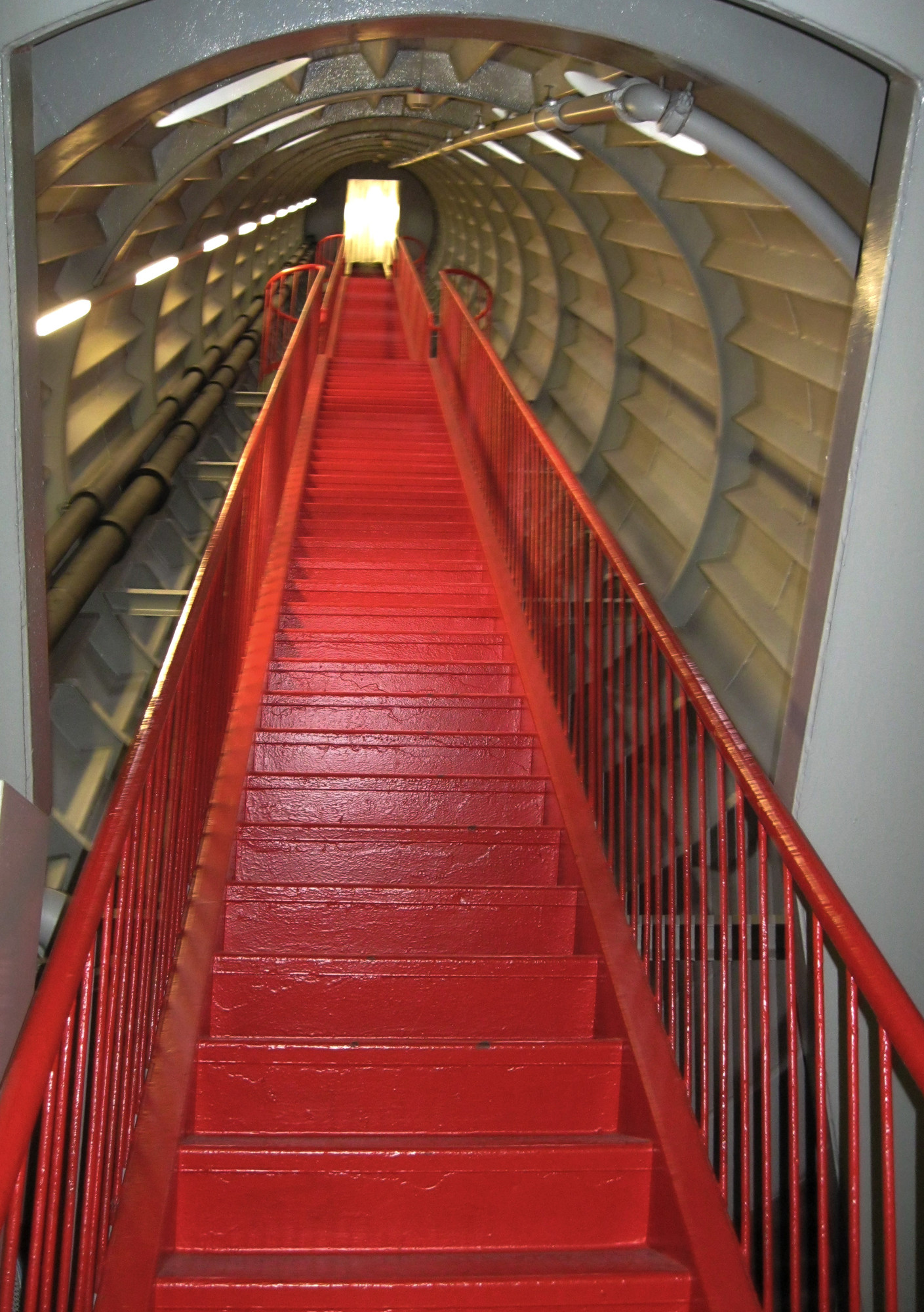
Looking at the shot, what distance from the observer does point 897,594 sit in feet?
13.0

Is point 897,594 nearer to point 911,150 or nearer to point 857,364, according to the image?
point 857,364

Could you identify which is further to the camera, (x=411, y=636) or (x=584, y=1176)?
(x=411, y=636)

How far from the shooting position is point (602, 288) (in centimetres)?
1291

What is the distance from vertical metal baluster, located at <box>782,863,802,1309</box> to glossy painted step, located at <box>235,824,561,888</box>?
177 centimetres

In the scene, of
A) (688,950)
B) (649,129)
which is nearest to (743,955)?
(688,950)

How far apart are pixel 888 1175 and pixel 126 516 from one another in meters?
9.80

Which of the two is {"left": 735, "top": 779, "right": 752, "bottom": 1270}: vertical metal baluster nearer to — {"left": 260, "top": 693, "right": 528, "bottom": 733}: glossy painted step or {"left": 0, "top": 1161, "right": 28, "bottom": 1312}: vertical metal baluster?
{"left": 0, "top": 1161, "right": 28, "bottom": 1312}: vertical metal baluster

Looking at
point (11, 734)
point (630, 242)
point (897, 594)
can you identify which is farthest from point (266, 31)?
point (630, 242)

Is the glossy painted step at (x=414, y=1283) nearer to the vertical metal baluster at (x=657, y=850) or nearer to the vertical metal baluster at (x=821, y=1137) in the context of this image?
the vertical metal baluster at (x=821, y=1137)

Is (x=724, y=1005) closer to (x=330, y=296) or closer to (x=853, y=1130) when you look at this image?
(x=853, y=1130)

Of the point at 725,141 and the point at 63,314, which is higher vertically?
the point at 725,141

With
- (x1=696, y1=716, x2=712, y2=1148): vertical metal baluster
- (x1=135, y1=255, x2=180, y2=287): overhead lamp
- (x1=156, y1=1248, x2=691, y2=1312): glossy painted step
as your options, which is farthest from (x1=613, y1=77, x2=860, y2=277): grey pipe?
(x1=135, y1=255, x2=180, y2=287): overhead lamp

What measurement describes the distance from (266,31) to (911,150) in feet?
7.97

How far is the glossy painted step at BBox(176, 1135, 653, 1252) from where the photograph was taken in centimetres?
320
